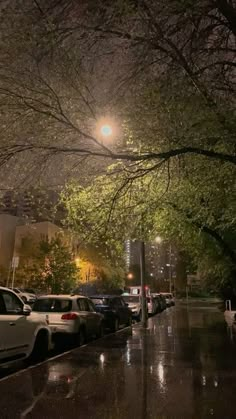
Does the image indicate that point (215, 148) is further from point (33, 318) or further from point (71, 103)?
point (33, 318)

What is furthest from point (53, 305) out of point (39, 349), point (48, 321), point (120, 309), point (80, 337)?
point (120, 309)

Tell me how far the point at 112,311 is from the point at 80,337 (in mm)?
5405

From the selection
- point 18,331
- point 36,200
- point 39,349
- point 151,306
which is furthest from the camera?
point 151,306

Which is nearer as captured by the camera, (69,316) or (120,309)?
(69,316)

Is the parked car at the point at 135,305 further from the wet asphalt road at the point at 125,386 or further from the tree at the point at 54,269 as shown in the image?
the wet asphalt road at the point at 125,386

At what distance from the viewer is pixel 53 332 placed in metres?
13.9

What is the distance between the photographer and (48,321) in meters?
13.9

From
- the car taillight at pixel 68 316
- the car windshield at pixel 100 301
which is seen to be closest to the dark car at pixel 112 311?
the car windshield at pixel 100 301

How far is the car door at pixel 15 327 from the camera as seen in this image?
9289mm

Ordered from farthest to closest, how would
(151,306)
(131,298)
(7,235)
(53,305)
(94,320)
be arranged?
(7,235) → (151,306) → (131,298) → (94,320) → (53,305)

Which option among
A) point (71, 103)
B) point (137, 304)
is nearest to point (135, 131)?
point (71, 103)

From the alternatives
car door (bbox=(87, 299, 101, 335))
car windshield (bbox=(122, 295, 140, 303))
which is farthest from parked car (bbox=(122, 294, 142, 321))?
car door (bbox=(87, 299, 101, 335))

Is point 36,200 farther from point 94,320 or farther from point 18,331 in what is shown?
point 94,320

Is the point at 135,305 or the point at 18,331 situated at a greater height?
the point at 135,305
